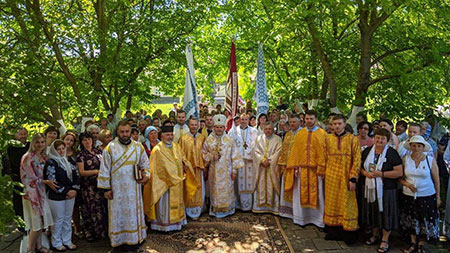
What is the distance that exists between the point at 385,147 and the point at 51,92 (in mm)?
5525

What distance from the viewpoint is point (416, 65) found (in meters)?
8.13

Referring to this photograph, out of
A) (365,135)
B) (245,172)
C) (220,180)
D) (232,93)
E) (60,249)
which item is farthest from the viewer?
(232,93)

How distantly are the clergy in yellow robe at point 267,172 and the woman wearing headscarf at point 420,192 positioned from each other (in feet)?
8.27

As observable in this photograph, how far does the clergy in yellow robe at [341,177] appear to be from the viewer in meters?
5.60

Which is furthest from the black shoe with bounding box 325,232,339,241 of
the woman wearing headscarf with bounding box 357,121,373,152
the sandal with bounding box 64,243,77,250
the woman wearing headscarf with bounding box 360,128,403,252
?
the sandal with bounding box 64,243,77,250

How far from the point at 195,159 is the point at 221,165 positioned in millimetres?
531

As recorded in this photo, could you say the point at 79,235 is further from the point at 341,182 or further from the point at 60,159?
the point at 341,182

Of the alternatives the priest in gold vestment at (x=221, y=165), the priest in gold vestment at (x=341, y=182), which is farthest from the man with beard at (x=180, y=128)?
the priest in gold vestment at (x=341, y=182)

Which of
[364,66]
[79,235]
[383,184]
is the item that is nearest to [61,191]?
[79,235]

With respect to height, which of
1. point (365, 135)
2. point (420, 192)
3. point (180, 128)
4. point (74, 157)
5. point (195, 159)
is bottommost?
point (420, 192)

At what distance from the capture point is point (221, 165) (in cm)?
720

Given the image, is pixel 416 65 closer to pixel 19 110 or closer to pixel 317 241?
pixel 317 241

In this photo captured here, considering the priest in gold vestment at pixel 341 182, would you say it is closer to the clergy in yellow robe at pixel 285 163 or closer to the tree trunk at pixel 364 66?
the clergy in yellow robe at pixel 285 163

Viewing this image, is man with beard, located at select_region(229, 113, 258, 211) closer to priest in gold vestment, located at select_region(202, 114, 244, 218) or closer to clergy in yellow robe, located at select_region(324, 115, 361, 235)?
priest in gold vestment, located at select_region(202, 114, 244, 218)
